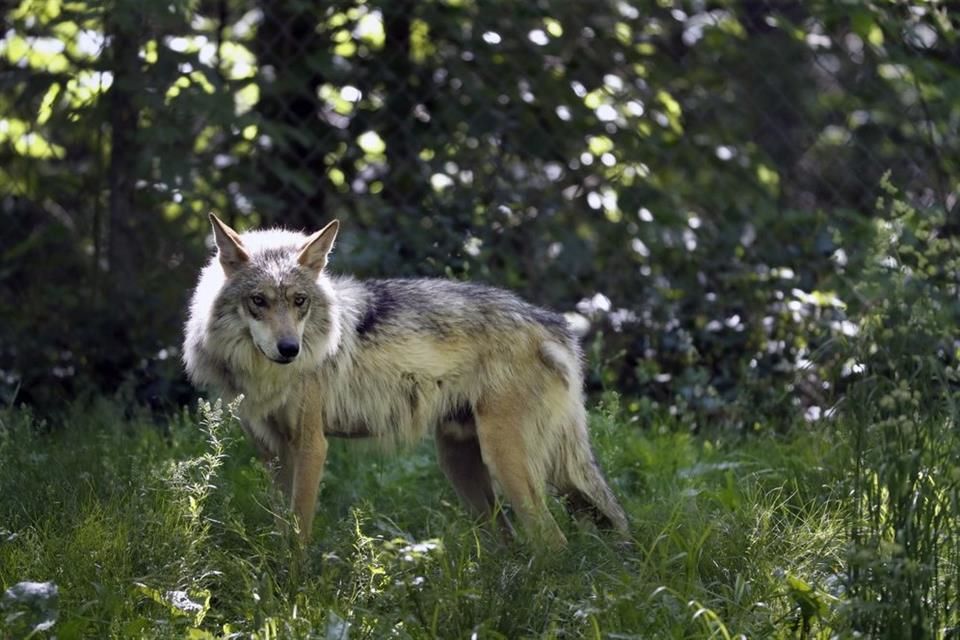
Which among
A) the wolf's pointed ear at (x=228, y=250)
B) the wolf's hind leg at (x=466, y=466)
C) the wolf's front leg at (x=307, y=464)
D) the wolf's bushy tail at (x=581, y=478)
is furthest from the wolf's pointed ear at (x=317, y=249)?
the wolf's bushy tail at (x=581, y=478)

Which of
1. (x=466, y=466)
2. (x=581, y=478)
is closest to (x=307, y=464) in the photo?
(x=466, y=466)

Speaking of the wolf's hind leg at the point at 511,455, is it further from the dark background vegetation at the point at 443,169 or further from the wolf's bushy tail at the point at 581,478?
the dark background vegetation at the point at 443,169

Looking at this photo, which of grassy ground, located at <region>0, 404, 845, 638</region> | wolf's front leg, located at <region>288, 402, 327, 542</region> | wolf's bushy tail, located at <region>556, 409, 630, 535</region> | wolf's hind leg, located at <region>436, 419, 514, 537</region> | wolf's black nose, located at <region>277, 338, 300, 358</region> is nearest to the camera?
grassy ground, located at <region>0, 404, 845, 638</region>

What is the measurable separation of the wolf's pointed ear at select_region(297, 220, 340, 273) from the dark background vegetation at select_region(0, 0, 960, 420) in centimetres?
193

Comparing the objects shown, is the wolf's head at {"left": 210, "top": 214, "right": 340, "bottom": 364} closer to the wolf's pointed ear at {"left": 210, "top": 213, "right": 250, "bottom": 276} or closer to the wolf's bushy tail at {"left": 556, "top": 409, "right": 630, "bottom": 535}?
the wolf's pointed ear at {"left": 210, "top": 213, "right": 250, "bottom": 276}

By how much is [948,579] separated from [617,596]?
35.6 inches

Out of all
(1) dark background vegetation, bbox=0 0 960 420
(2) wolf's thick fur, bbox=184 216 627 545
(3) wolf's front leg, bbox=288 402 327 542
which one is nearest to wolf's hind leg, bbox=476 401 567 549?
(2) wolf's thick fur, bbox=184 216 627 545

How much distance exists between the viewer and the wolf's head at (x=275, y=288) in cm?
475

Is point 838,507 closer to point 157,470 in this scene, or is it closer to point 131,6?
point 157,470

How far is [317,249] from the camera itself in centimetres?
502

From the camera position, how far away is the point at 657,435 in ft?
19.7

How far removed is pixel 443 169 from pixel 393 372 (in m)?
2.53

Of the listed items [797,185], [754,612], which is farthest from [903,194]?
[754,612]

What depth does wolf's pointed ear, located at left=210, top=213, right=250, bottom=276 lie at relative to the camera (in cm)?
492
